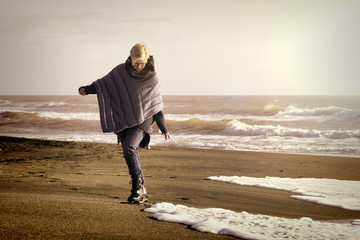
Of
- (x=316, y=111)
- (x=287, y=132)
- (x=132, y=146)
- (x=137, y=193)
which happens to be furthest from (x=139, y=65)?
(x=316, y=111)

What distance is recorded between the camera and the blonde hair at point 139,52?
3.59 meters

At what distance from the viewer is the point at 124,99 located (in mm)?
3844

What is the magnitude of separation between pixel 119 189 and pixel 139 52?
200cm

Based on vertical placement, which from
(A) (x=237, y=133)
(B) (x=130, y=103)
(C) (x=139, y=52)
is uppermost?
(C) (x=139, y=52)

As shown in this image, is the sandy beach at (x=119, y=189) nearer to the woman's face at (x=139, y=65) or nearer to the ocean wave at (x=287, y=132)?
the woman's face at (x=139, y=65)

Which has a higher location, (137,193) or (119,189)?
(137,193)

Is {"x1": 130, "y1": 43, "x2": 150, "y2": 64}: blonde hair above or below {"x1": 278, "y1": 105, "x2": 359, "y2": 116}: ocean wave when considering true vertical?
above

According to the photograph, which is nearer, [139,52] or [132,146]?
[139,52]

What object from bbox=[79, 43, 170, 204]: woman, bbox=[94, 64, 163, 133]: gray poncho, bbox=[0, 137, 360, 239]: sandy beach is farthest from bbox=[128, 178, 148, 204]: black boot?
bbox=[94, 64, 163, 133]: gray poncho

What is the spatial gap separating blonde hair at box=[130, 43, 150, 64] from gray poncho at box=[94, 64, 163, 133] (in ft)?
0.84

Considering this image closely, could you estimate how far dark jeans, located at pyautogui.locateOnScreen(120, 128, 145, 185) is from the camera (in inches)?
149

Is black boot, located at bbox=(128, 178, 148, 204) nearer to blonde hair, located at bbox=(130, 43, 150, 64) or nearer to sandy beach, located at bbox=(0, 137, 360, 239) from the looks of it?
sandy beach, located at bbox=(0, 137, 360, 239)

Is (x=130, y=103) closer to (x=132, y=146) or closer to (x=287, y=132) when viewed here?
(x=132, y=146)

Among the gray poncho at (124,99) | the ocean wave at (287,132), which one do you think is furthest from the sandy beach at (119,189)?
the ocean wave at (287,132)
